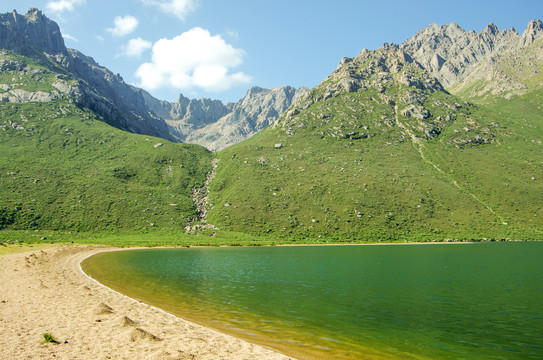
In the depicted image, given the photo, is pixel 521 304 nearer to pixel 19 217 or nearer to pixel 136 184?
pixel 19 217

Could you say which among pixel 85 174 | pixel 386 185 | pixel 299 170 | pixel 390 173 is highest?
pixel 299 170

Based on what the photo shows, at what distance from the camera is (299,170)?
447 feet

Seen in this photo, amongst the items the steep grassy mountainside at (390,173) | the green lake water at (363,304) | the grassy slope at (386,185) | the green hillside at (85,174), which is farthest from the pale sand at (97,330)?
the green hillside at (85,174)

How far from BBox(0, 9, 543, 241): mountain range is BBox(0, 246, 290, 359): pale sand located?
79.6 metres

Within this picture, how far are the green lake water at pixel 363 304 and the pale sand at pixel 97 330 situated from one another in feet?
8.47

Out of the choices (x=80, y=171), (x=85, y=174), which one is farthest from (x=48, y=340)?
(x=80, y=171)

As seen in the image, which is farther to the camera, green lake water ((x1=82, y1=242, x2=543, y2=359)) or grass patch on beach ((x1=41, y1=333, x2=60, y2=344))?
green lake water ((x1=82, y1=242, x2=543, y2=359))

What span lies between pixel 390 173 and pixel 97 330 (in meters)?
131

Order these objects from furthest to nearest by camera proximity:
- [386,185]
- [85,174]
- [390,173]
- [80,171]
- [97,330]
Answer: [390,173] < [80,171] < [85,174] < [386,185] < [97,330]

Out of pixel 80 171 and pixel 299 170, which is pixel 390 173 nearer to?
pixel 299 170

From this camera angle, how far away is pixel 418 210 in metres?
108

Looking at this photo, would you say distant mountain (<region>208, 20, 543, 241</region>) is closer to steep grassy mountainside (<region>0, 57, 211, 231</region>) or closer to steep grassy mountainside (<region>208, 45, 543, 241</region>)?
steep grassy mountainside (<region>208, 45, 543, 241</region>)

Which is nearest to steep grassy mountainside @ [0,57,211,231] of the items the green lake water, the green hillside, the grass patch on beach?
the green hillside

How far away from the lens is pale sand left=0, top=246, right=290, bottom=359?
1291 cm
